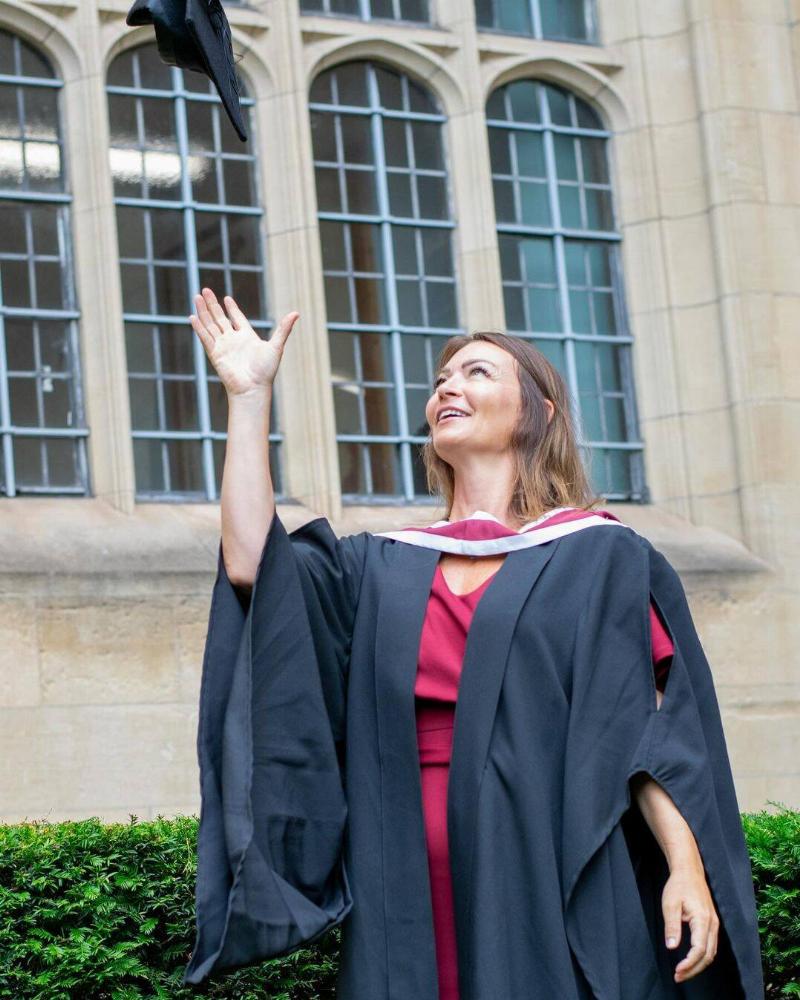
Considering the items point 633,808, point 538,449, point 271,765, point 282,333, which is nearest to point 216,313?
point 282,333

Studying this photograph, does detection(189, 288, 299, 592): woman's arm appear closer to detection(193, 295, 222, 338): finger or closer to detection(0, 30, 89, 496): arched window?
detection(193, 295, 222, 338): finger

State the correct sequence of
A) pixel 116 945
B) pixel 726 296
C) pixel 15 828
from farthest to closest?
pixel 726 296, pixel 15 828, pixel 116 945

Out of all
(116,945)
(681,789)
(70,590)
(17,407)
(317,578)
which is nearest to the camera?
(681,789)

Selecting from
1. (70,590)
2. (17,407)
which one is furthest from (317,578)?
(17,407)

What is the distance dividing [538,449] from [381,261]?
561 cm

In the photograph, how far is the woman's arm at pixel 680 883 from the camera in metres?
2.95

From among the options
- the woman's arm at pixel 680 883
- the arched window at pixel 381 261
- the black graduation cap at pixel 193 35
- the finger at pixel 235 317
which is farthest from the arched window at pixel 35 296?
the woman's arm at pixel 680 883

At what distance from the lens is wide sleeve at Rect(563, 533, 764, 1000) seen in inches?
118

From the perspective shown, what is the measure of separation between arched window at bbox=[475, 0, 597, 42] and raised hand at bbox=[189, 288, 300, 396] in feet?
21.4

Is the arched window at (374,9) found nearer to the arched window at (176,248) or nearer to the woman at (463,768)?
the arched window at (176,248)

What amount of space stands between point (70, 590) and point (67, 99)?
2.44 m

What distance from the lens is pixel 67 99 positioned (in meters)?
8.32

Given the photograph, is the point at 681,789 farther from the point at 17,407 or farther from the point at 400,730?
the point at 17,407

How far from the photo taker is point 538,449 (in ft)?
11.3
